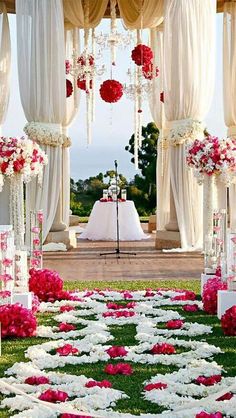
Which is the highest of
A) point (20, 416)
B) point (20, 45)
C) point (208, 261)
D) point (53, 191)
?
point (20, 45)

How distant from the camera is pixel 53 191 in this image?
34.9 feet

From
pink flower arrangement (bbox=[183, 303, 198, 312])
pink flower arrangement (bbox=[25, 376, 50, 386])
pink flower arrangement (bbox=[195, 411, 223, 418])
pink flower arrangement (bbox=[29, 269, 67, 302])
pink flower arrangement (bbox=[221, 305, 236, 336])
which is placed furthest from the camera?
pink flower arrangement (bbox=[29, 269, 67, 302])

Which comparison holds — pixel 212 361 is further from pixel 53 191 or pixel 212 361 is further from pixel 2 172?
pixel 53 191

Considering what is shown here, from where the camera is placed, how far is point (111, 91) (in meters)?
12.5

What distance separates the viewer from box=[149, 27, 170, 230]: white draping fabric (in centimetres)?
1180

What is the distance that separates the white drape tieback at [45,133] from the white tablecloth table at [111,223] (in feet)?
8.87

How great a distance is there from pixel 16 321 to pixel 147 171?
14.1 metres

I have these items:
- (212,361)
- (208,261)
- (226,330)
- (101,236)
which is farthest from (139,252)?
(212,361)

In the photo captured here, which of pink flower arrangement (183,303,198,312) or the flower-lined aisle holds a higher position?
pink flower arrangement (183,303,198,312)

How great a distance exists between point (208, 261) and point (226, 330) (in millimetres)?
1716

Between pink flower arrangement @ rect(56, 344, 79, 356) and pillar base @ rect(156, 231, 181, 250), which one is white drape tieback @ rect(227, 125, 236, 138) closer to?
pillar base @ rect(156, 231, 181, 250)

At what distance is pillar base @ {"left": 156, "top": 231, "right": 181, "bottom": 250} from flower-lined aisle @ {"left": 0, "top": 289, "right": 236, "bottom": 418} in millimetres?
4489

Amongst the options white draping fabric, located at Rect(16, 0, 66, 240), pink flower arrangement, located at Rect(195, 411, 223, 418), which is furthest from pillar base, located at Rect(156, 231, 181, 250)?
pink flower arrangement, located at Rect(195, 411, 223, 418)

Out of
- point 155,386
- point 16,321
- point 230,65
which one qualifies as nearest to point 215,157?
point 16,321
